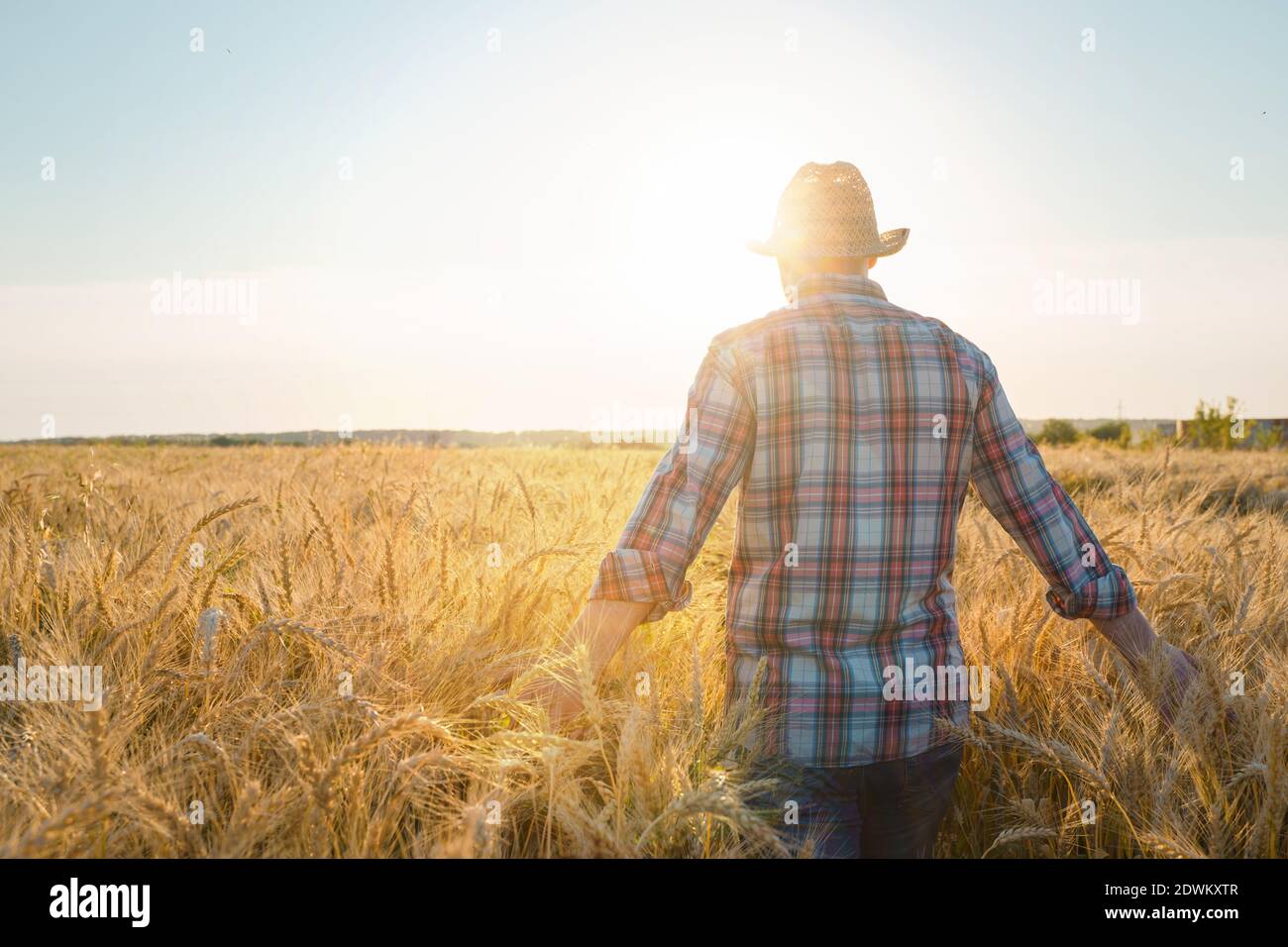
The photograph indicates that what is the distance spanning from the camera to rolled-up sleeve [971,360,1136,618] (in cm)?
215

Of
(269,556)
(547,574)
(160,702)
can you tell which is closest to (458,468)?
(269,556)

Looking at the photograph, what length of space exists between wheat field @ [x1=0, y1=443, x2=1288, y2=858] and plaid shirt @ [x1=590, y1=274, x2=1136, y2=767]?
0.63 ft

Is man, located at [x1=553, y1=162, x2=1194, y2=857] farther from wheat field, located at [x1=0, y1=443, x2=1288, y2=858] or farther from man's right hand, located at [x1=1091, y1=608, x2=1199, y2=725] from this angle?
wheat field, located at [x1=0, y1=443, x2=1288, y2=858]

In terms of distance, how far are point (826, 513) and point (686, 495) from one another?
0.34 meters

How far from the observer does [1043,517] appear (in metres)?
2.19

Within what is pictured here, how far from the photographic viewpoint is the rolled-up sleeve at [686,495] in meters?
1.88

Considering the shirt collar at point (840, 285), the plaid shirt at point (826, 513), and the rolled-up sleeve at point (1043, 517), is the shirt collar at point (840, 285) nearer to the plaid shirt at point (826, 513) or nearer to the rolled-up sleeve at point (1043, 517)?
the plaid shirt at point (826, 513)

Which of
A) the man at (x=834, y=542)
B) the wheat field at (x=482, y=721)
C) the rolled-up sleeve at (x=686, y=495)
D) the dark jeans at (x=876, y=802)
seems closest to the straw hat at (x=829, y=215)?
the man at (x=834, y=542)

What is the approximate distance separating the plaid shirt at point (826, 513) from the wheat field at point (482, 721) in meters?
0.19

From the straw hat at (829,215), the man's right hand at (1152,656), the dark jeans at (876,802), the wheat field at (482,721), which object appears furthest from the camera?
the straw hat at (829,215)

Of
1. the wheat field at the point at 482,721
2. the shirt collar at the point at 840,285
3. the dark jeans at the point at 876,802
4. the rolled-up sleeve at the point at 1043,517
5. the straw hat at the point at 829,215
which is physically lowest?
the dark jeans at the point at 876,802

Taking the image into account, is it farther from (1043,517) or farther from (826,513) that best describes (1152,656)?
(826,513)

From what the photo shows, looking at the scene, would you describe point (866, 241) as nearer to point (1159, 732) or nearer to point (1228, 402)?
point (1159, 732)
